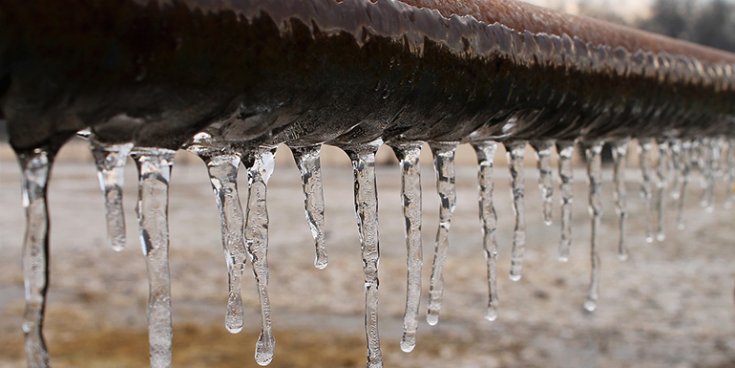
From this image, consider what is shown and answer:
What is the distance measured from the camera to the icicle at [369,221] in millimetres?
905

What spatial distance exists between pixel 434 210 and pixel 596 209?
9.36 meters

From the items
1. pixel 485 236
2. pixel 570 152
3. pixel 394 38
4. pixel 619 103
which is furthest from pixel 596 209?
pixel 394 38

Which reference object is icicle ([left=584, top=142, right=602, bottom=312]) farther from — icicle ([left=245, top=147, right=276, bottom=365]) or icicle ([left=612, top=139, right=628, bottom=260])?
icicle ([left=245, top=147, right=276, bottom=365])

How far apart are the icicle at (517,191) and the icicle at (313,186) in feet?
1.13

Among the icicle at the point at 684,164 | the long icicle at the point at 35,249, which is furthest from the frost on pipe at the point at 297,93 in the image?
the icicle at the point at 684,164

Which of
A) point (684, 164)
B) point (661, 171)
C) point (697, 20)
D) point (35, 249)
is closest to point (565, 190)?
point (661, 171)

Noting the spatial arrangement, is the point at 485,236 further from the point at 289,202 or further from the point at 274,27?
the point at 289,202

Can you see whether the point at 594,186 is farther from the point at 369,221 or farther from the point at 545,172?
the point at 369,221

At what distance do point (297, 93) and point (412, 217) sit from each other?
429 mm

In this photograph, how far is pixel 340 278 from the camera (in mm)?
6629

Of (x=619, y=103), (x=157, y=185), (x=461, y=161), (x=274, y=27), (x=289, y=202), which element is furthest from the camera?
(x=461, y=161)

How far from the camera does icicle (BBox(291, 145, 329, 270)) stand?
87cm

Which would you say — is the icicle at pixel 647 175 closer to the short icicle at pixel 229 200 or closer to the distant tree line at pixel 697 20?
the short icicle at pixel 229 200

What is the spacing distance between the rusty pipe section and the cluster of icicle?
0.14 feet
